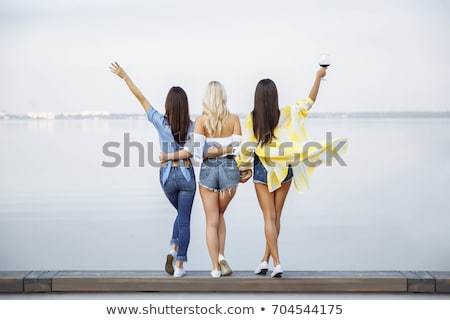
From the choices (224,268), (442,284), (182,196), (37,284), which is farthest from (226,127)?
(442,284)

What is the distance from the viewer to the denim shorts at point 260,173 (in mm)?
5512

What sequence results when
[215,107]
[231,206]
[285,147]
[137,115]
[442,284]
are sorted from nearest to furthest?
[215,107], [285,147], [442,284], [231,206], [137,115]

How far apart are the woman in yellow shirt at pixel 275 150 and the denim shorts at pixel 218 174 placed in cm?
8

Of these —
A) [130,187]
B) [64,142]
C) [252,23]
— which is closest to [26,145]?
[64,142]

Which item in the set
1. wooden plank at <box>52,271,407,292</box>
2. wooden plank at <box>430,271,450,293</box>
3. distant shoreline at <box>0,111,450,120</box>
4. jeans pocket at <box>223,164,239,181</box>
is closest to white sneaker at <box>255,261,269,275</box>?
wooden plank at <box>52,271,407,292</box>

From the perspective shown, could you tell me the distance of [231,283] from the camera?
18.3ft

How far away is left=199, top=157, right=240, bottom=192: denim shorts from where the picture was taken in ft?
18.1

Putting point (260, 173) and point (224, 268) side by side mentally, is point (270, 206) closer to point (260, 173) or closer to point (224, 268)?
point (260, 173)

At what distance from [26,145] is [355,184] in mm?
3612

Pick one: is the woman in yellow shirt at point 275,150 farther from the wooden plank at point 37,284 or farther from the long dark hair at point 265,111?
the wooden plank at point 37,284

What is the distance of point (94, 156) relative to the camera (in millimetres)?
10930

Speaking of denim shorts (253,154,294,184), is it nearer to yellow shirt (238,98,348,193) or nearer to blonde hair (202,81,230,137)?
yellow shirt (238,98,348,193)

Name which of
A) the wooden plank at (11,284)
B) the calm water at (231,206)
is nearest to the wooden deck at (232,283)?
the wooden plank at (11,284)

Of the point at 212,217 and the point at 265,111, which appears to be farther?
the point at 212,217
